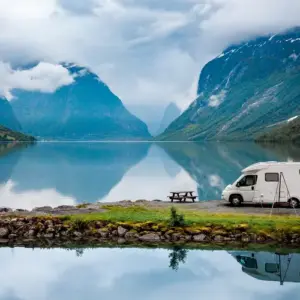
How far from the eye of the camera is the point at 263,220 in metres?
35.5

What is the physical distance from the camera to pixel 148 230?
117 ft

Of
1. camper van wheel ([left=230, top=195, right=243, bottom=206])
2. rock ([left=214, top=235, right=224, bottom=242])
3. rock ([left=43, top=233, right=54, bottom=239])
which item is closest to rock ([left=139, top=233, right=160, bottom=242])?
rock ([left=214, top=235, right=224, bottom=242])

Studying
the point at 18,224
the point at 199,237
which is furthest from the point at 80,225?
the point at 199,237

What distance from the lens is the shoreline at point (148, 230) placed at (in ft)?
111

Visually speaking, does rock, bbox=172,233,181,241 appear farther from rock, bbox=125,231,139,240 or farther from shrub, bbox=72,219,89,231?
shrub, bbox=72,219,89,231

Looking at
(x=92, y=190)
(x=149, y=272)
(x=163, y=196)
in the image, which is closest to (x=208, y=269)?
(x=149, y=272)

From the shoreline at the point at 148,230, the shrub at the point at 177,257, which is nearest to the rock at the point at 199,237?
the shoreline at the point at 148,230

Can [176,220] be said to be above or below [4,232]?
above

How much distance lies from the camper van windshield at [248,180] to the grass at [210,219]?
16.1 ft

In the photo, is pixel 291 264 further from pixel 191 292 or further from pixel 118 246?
pixel 118 246

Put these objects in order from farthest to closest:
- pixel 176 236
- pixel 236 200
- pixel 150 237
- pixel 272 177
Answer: pixel 236 200, pixel 272 177, pixel 150 237, pixel 176 236

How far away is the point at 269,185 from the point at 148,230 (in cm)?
1151

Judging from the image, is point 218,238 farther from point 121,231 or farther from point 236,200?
point 236,200

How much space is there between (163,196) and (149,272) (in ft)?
142
